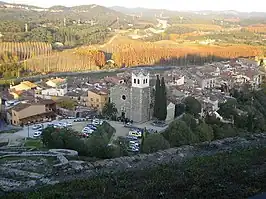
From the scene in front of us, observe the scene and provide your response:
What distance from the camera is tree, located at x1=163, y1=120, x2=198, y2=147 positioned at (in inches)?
345

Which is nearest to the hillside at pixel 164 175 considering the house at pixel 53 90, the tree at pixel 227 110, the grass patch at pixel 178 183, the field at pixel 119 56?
the grass patch at pixel 178 183

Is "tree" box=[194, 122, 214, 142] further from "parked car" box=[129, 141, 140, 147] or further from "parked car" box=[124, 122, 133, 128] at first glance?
"parked car" box=[124, 122, 133, 128]

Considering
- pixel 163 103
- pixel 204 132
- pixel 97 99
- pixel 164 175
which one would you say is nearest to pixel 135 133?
pixel 204 132

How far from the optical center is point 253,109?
13242 millimetres

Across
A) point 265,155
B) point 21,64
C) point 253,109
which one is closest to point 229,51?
point 21,64

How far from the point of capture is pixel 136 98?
11953 millimetres

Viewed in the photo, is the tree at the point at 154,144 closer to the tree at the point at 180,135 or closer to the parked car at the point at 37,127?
the tree at the point at 180,135

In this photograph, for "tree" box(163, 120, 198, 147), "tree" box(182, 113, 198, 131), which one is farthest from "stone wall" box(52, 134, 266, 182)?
"tree" box(182, 113, 198, 131)

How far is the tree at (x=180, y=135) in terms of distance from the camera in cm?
877

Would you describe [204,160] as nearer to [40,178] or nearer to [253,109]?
[40,178]

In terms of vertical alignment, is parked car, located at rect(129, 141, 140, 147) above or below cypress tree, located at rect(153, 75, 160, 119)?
below

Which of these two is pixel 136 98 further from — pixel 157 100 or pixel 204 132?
pixel 204 132

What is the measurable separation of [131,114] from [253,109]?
3.89 m

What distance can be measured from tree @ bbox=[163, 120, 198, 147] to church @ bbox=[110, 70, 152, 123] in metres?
2.64
